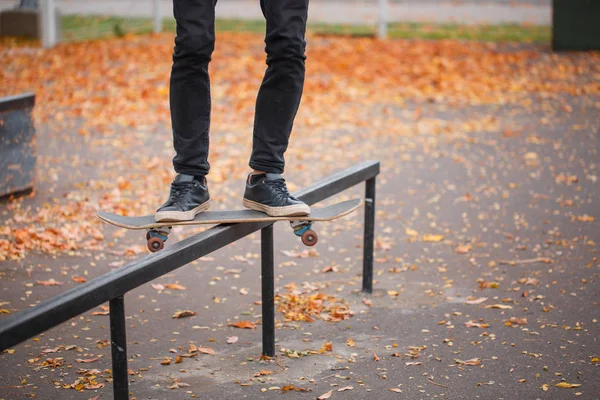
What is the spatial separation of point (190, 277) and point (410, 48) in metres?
8.97

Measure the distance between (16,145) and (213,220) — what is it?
3757 mm

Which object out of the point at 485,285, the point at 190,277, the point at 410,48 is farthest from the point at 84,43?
the point at 485,285

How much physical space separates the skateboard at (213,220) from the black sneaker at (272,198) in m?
0.03

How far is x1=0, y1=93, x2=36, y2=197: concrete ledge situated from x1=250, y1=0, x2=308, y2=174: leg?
11.8 ft

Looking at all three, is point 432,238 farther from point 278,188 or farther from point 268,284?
point 278,188

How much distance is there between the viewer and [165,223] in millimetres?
3723

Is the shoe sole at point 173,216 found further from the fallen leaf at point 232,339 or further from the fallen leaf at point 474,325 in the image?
the fallen leaf at point 474,325

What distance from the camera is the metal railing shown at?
2.77 metres

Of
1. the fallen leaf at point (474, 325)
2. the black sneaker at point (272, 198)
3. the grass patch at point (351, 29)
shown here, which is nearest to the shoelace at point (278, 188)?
the black sneaker at point (272, 198)

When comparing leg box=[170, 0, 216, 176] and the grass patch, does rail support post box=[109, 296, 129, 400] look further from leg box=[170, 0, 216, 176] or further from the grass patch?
the grass patch

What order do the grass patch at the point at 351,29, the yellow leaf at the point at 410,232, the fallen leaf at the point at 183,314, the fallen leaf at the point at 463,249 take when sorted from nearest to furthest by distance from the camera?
the fallen leaf at the point at 183,314, the fallen leaf at the point at 463,249, the yellow leaf at the point at 410,232, the grass patch at the point at 351,29

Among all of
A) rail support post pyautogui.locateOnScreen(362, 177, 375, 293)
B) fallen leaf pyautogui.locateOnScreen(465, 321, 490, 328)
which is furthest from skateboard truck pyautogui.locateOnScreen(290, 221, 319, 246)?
fallen leaf pyautogui.locateOnScreen(465, 321, 490, 328)

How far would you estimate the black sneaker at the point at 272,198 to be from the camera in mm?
3848

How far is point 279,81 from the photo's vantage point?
3.79 meters
